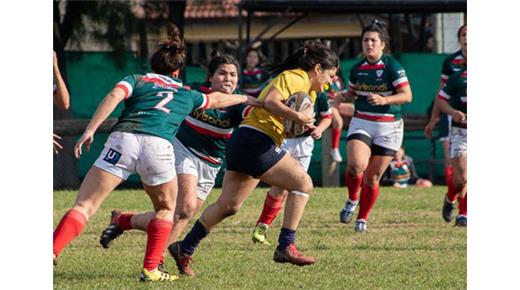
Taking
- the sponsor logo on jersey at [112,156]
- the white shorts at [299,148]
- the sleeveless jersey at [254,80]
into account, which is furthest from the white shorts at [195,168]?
the sleeveless jersey at [254,80]

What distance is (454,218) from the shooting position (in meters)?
12.3

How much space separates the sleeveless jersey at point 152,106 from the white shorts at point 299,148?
3416mm

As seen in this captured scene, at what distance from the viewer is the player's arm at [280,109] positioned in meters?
7.78

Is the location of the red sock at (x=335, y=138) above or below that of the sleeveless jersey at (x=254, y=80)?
below

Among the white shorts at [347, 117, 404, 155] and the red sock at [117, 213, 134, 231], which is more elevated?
the white shorts at [347, 117, 404, 155]

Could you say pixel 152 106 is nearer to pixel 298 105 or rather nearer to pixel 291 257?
pixel 298 105

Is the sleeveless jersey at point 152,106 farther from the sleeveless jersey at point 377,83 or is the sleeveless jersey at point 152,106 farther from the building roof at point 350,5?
the building roof at point 350,5

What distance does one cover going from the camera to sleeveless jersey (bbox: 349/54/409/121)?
10.9 metres

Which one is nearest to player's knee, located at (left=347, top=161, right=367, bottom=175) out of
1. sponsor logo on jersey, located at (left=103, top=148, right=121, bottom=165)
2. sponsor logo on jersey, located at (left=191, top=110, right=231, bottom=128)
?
sponsor logo on jersey, located at (left=191, top=110, right=231, bottom=128)

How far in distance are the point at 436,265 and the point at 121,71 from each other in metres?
10.5

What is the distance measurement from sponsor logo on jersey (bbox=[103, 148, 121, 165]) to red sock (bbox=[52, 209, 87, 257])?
363mm

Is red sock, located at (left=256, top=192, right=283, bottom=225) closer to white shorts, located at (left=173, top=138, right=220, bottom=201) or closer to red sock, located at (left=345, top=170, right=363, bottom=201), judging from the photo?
red sock, located at (left=345, top=170, right=363, bottom=201)
